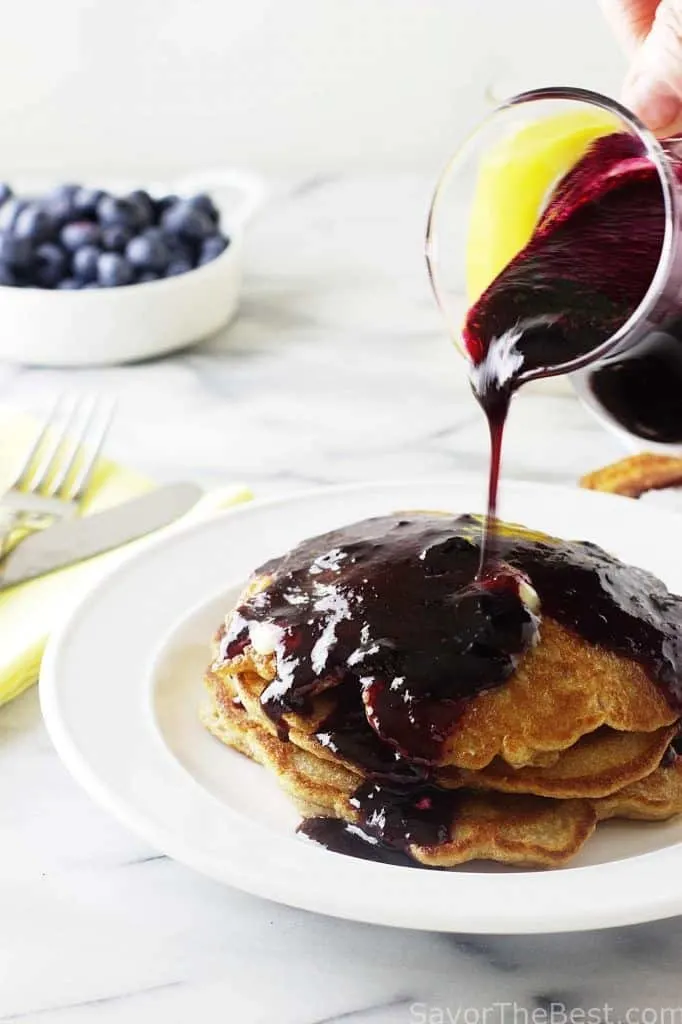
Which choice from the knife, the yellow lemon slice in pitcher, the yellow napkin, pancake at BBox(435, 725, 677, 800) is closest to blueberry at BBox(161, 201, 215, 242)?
the yellow napkin

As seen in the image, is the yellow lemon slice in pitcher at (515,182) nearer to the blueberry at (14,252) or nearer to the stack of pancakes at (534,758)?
the stack of pancakes at (534,758)

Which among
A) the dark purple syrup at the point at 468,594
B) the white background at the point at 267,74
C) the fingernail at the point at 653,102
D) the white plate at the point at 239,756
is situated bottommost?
the white background at the point at 267,74

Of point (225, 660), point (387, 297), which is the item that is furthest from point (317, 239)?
point (225, 660)

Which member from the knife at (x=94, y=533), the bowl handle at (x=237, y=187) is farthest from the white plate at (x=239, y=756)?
the bowl handle at (x=237, y=187)

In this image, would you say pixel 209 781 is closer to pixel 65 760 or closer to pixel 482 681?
pixel 65 760

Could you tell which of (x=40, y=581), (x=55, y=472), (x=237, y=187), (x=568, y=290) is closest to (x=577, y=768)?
(x=568, y=290)

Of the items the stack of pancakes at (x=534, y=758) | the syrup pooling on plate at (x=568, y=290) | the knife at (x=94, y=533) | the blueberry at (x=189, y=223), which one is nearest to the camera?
the stack of pancakes at (x=534, y=758)

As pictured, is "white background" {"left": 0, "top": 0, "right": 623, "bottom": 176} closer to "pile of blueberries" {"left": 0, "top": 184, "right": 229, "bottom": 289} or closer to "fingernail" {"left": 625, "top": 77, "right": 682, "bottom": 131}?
"pile of blueberries" {"left": 0, "top": 184, "right": 229, "bottom": 289}
